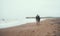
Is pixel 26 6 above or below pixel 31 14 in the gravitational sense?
above

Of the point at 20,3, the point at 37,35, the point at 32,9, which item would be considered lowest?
the point at 37,35

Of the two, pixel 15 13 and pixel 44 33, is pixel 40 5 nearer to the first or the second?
pixel 15 13

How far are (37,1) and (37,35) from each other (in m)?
1.07

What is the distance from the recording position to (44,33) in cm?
74

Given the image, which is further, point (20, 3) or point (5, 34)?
point (20, 3)

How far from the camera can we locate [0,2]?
69.1 inches

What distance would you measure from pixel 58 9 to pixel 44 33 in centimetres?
104

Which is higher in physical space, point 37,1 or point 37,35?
point 37,1

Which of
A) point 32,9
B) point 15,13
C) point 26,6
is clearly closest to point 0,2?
point 15,13

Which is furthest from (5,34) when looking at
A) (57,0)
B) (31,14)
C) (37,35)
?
(57,0)

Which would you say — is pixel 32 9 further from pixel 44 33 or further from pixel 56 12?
pixel 44 33

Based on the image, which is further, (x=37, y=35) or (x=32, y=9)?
(x=32, y=9)

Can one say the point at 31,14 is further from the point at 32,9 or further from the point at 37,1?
the point at 37,1

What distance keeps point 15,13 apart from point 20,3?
0.19 m
